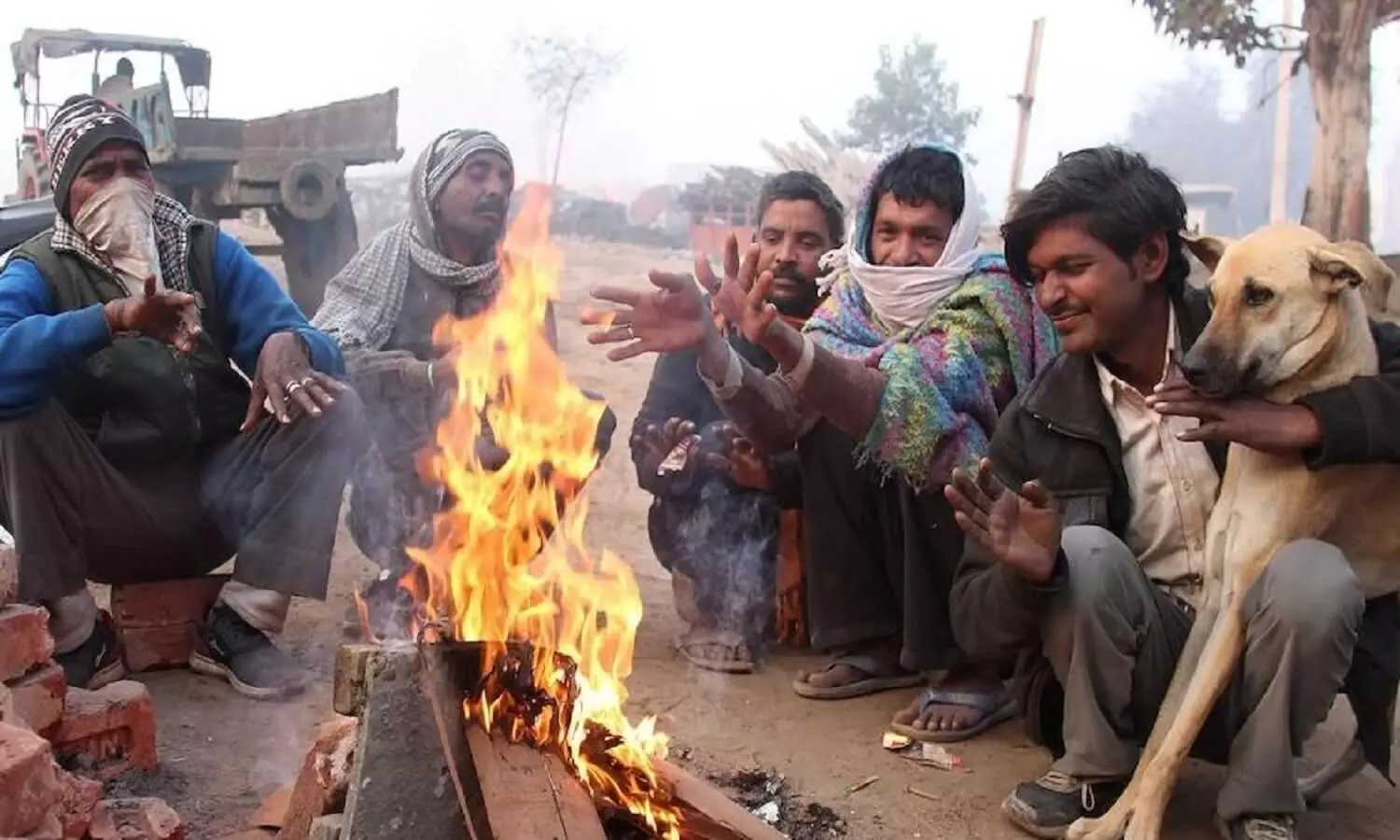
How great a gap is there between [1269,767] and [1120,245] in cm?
133

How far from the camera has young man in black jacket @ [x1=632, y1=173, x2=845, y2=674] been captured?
14.4 ft

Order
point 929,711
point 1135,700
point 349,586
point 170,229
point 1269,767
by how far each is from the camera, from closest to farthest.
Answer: point 1269,767, point 1135,700, point 929,711, point 170,229, point 349,586

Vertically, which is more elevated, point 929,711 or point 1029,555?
point 1029,555

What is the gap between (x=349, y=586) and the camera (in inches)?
206

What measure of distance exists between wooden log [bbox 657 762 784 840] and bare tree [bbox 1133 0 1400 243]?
11060 millimetres

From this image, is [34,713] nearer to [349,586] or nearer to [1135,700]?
[349,586]

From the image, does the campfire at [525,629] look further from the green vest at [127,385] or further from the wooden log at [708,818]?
the green vest at [127,385]

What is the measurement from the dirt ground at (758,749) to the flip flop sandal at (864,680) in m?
0.03

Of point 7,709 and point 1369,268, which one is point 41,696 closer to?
point 7,709

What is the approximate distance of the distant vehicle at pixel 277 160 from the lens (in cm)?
1195

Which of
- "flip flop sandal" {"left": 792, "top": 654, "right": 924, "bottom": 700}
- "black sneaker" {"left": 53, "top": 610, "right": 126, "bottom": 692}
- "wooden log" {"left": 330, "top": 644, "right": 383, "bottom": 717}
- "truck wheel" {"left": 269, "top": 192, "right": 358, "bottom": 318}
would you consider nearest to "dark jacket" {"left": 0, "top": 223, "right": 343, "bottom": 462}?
"black sneaker" {"left": 53, "top": 610, "right": 126, "bottom": 692}

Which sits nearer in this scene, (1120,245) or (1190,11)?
(1120,245)

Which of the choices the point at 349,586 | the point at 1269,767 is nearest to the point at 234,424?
the point at 349,586

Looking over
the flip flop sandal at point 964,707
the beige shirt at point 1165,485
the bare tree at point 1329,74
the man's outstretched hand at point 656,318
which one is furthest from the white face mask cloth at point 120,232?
the bare tree at point 1329,74
